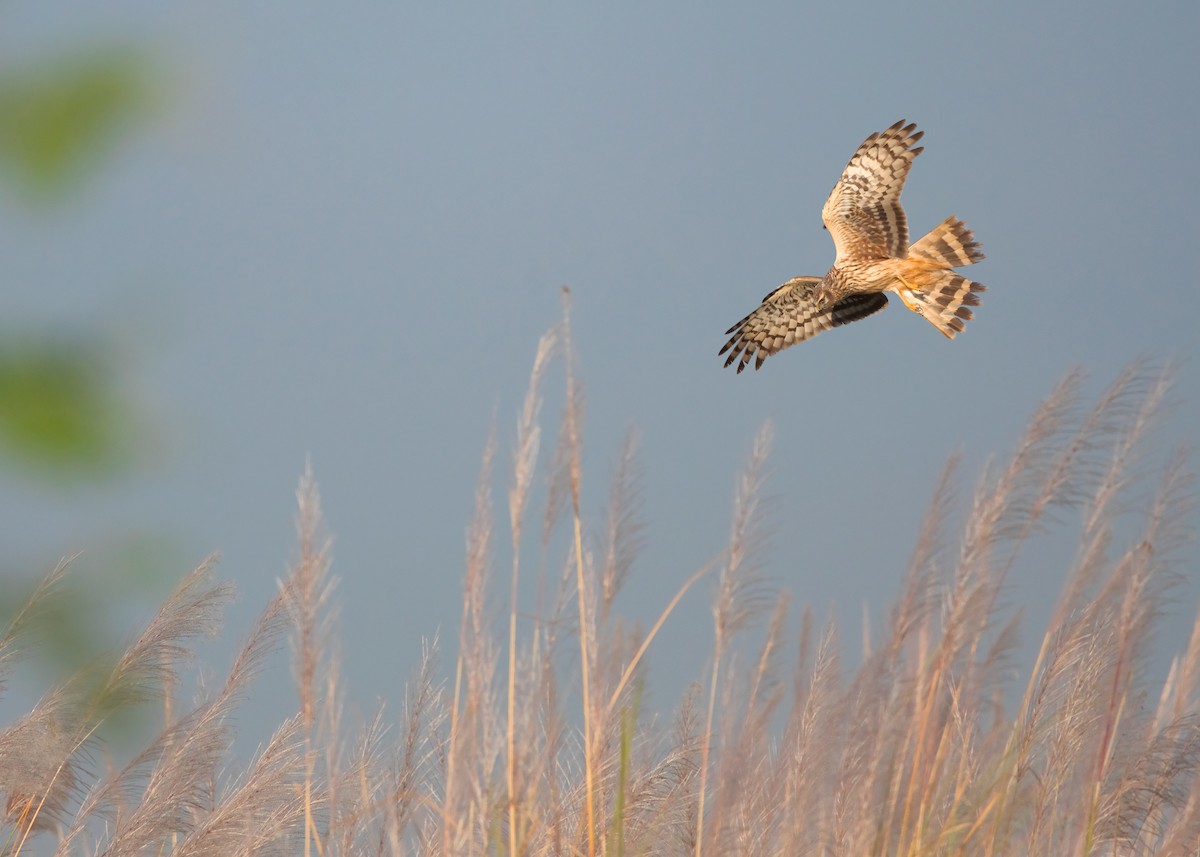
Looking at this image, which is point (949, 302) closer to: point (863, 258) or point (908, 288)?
point (908, 288)

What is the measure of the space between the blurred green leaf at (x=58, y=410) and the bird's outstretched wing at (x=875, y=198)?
9.30 ft

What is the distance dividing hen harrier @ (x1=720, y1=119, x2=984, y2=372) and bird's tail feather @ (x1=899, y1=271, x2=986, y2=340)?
0.14 metres

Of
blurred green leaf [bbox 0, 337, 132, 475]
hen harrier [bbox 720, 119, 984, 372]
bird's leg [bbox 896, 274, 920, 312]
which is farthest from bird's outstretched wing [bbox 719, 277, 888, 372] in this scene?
blurred green leaf [bbox 0, 337, 132, 475]

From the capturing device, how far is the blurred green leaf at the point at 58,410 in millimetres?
4660

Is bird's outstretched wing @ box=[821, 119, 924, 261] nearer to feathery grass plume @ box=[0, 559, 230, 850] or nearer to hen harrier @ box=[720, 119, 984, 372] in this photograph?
hen harrier @ box=[720, 119, 984, 372]

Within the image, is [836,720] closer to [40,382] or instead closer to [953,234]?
[953,234]

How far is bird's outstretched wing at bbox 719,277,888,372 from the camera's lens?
490 cm

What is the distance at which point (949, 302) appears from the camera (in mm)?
4148

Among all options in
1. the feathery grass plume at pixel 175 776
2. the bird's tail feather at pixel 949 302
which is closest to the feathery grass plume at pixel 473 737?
the feathery grass plume at pixel 175 776

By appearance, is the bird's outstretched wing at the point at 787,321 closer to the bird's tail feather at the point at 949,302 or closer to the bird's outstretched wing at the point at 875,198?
the bird's outstretched wing at the point at 875,198

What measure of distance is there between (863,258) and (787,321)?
1.38 feet

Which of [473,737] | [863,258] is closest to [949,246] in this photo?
[863,258]

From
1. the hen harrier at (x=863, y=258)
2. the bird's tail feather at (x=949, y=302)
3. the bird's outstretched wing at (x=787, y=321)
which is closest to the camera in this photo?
the bird's tail feather at (x=949, y=302)

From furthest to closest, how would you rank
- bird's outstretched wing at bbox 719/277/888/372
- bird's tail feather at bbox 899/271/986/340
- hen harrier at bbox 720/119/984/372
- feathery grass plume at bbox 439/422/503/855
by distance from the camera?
bird's outstretched wing at bbox 719/277/888/372 < hen harrier at bbox 720/119/984/372 < bird's tail feather at bbox 899/271/986/340 < feathery grass plume at bbox 439/422/503/855
